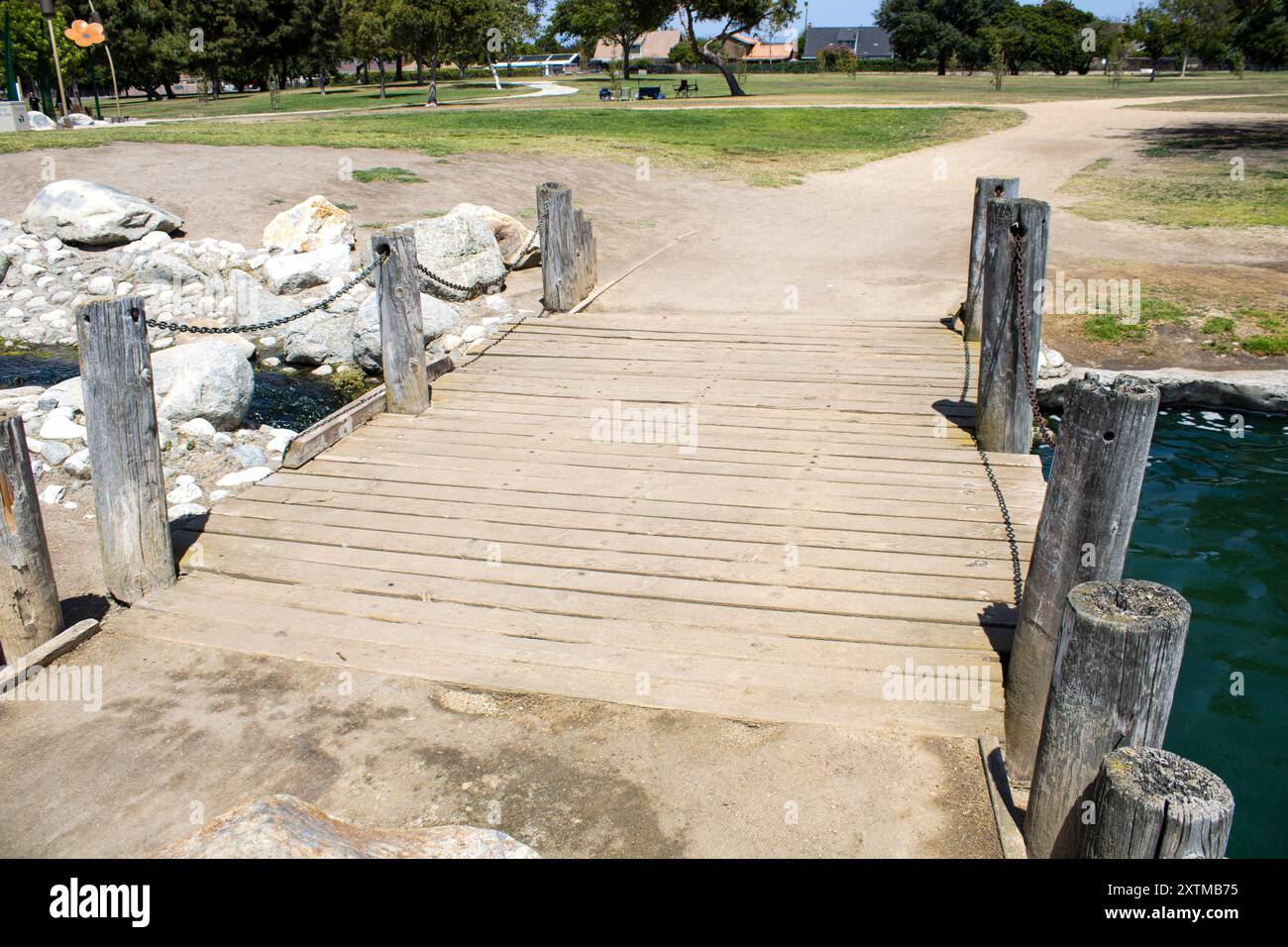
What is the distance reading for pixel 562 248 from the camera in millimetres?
9797

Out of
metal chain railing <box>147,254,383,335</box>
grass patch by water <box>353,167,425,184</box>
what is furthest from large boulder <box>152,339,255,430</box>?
grass patch by water <box>353,167,425,184</box>

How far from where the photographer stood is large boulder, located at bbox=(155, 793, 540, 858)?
104 inches

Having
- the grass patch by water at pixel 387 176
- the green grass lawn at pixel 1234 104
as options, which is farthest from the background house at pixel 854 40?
the grass patch by water at pixel 387 176

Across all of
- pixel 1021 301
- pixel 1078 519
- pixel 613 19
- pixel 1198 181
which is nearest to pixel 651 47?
pixel 613 19

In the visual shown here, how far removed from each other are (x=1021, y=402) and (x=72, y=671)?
539 cm

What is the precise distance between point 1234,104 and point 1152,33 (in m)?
34.5

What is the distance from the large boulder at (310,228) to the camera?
45.4ft

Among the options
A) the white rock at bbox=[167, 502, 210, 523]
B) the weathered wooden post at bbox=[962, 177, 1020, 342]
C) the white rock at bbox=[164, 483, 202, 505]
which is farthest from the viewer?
the weathered wooden post at bbox=[962, 177, 1020, 342]

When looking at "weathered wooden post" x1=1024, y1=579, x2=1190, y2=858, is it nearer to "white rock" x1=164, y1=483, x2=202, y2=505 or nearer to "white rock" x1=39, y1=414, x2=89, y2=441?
"white rock" x1=164, y1=483, x2=202, y2=505

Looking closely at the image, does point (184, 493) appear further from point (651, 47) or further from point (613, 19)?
point (651, 47)

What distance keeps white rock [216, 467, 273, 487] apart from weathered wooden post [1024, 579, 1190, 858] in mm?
6875

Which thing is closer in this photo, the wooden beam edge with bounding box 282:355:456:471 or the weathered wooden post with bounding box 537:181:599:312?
the wooden beam edge with bounding box 282:355:456:471

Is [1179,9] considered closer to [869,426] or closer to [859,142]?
[859,142]
